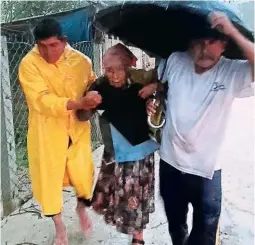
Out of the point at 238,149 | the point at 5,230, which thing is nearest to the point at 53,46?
the point at 5,230

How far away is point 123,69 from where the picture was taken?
2314 millimetres

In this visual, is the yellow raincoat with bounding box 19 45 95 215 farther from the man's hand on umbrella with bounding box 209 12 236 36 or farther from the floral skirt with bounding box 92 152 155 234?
the man's hand on umbrella with bounding box 209 12 236 36

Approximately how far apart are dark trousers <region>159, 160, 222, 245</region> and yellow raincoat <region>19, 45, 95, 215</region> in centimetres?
57

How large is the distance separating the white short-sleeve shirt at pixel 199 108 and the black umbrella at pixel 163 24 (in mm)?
152

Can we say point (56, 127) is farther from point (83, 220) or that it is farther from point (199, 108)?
point (199, 108)

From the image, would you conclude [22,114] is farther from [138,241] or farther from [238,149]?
[238,149]

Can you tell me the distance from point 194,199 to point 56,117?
911 mm

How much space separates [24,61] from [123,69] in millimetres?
580

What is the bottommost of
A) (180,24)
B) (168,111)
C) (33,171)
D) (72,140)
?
(33,171)

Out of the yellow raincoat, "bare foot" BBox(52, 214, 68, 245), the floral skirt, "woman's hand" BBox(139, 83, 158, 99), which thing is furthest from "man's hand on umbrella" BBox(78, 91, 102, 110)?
"bare foot" BBox(52, 214, 68, 245)

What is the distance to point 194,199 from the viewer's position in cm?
225

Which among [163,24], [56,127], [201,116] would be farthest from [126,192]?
[163,24]

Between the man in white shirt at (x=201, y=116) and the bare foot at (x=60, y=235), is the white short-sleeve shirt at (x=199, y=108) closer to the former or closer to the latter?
the man in white shirt at (x=201, y=116)

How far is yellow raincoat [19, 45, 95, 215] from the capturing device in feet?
7.91
